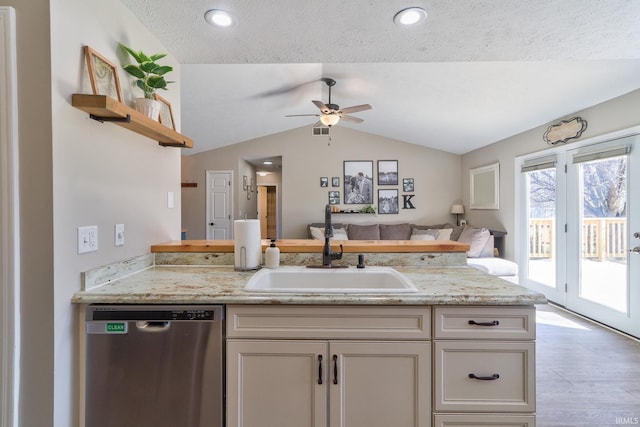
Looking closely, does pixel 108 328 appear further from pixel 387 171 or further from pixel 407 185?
pixel 407 185

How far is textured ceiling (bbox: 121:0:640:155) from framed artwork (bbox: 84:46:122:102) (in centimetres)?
40

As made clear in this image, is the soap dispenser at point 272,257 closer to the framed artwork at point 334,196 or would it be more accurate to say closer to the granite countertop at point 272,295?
the granite countertop at point 272,295

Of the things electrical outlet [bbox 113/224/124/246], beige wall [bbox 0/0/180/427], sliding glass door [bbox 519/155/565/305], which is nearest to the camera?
beige wall [bbox 0/0/180/427]

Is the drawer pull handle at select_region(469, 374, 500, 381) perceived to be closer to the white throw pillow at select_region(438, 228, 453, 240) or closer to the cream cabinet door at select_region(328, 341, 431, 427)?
the cream cabinet door at select_region(328, 341, 431, 427)

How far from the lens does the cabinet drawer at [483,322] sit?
4.18ft

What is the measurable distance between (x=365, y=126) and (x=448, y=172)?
75.2 inches

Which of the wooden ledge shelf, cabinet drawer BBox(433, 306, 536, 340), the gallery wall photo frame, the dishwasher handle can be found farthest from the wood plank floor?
the wooden ledge shelf

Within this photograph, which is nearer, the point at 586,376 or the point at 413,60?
the point at 413,60

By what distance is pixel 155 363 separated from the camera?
127 centimetres

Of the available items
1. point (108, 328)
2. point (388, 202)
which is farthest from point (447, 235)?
point (108, 328)

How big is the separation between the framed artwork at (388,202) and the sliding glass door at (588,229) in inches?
86.4

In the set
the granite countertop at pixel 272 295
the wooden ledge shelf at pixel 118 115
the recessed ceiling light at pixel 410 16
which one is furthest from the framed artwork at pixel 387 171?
the wooden ledge shelf at pixel 118 115

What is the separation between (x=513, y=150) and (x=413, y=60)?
3.40 m

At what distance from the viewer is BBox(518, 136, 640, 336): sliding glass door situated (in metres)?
2.92
